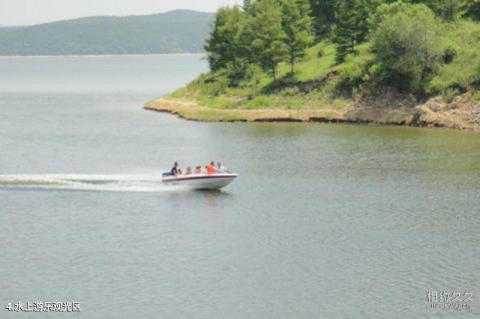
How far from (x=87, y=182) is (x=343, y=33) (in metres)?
58.9

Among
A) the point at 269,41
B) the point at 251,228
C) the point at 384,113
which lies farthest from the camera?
the point at 269,41

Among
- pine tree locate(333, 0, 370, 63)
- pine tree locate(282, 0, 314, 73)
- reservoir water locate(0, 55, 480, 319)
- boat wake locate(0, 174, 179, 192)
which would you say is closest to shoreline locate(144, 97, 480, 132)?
reservoir water locate(0, 55, 480, 319)

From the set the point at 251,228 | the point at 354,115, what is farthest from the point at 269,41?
the point at 251,228

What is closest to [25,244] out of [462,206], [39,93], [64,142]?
[462,206]

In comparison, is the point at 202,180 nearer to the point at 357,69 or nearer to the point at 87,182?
the point at 87,182

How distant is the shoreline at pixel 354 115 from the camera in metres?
91.2

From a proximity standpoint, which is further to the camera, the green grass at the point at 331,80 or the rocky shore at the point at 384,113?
the green grass at the point at 331,80

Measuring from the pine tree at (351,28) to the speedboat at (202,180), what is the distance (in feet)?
177

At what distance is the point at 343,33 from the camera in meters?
111

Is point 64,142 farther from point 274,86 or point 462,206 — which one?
point 462,206

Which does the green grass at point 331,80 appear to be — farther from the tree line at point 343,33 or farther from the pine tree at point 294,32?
the pine tree at point 294,32

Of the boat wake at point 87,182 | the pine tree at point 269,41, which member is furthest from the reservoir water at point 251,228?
the pine tree at point 269,41

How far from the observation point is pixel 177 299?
37719 millimetres

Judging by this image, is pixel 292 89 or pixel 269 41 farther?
pixel 269 41
